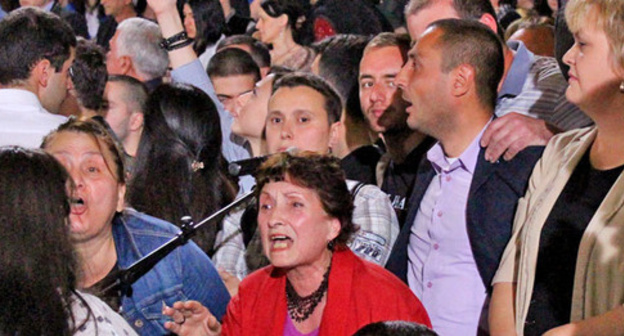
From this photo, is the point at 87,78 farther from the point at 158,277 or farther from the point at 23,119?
the point at 158,277

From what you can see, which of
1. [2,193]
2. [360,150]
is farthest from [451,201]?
[2,193]

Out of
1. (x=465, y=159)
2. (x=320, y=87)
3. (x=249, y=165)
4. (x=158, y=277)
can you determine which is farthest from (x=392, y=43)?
(x=158, y=277)

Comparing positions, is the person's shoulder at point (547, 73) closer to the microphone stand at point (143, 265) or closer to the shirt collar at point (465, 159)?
the shirt collar at point (465, 159)

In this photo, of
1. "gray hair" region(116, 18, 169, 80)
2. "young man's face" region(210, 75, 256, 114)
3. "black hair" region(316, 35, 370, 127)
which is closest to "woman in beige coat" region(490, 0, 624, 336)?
"black hair" region(316, 35, 370, 127)

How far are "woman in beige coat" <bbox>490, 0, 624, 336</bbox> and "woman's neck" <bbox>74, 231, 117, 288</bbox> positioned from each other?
4.12ft

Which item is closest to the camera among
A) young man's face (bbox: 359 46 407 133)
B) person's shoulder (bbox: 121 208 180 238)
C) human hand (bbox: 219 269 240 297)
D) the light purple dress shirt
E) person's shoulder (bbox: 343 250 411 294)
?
person's shoulder (bbox: 343 250 411 294)

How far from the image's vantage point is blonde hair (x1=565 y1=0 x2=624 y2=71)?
3051 mm

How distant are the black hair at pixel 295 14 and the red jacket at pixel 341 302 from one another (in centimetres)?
396

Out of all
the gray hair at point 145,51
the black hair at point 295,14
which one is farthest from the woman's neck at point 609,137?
the black hair at point 295,14

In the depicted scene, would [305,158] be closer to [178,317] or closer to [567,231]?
[178,317]

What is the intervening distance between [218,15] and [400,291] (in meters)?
4.68

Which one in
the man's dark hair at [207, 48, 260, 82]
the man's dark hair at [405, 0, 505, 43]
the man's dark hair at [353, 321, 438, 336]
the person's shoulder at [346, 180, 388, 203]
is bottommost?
the man's dark hair at [207, 48, 260, 82]

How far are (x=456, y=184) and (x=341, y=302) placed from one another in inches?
24.7

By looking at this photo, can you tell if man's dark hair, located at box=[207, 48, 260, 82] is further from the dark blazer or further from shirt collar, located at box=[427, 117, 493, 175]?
the dark blazer
